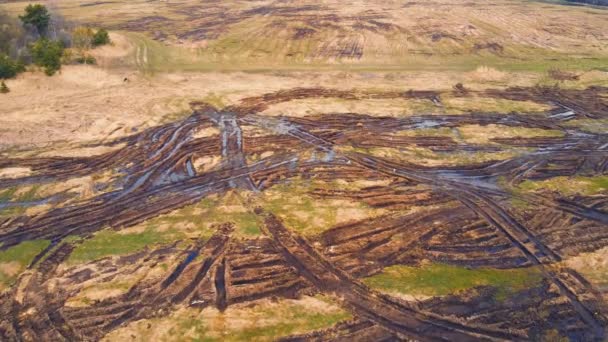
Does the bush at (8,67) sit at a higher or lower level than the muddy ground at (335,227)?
higher

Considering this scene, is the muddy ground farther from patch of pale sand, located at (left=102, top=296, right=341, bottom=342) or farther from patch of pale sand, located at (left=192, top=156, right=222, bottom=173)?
patch of pale sand, located at (left=102, top=296, right=341, bottom=342)

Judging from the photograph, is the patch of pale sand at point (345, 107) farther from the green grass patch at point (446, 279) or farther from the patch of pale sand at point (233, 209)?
the green grass patch at point (446, 279)

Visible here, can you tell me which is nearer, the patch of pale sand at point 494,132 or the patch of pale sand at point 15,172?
the patch of pale sand at point 15,172

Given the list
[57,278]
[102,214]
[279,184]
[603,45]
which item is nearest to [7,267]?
[57,278]

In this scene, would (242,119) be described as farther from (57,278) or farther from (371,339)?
(371,339)

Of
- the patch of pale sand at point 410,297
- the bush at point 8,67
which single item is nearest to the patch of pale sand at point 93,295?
the patch of pale sand at point 410,297

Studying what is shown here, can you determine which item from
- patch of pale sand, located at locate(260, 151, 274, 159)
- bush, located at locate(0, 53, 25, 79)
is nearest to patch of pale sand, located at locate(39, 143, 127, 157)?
patch of pale sand, located at locate(260, 151, 274, 159)
